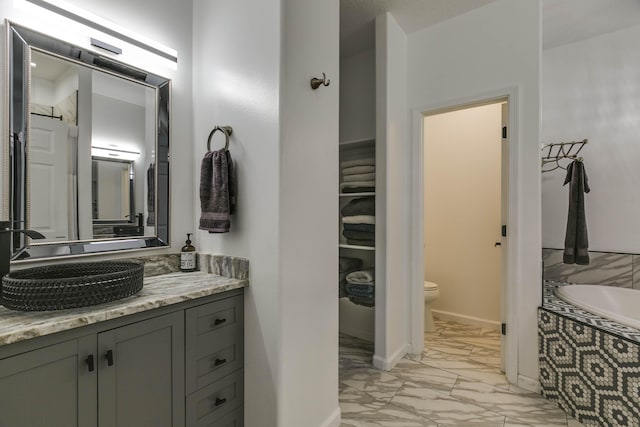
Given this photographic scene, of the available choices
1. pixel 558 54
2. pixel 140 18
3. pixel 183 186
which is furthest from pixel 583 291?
pixel 140 18

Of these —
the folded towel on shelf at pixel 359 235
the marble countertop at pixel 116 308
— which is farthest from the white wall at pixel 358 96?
the marble countertop at pixel 116 308

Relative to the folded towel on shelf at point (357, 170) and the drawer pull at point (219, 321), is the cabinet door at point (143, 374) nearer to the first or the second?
the drawer pull at point (219, 321)

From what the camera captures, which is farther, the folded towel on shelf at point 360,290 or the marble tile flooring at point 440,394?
the folded towel on shelf at point 360,290

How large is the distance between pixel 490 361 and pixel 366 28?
2986 mm

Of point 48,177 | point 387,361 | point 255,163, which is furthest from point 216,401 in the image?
point 387,361

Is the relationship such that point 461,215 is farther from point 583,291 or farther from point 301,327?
point 301,327

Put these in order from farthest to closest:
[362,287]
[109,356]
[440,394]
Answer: [362,287] → [440,394] → [109,356]

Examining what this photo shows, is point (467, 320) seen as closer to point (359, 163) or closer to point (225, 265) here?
point (359, 163)

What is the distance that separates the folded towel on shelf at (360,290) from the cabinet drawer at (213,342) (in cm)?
134

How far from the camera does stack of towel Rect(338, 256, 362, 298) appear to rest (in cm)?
294

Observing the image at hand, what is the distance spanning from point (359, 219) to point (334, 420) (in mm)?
1499

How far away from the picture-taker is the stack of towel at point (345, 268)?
9.63 ft

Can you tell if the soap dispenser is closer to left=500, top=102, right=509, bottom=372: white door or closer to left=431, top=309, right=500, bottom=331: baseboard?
left=500, top=102, right=509, bottom=372: white door

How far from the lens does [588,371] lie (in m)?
1.82
